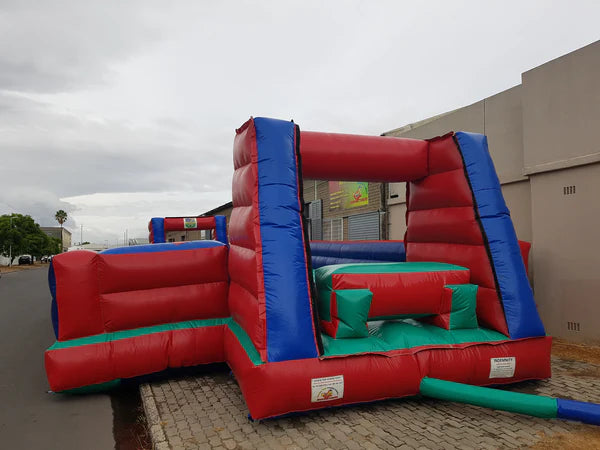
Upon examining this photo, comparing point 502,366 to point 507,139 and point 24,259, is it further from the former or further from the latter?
point 24,259

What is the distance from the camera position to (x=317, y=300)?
3.20 metres

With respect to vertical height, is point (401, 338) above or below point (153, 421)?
above

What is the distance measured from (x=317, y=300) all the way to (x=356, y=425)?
3.10ft

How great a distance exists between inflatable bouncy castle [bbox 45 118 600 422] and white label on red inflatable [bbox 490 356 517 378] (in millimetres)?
12

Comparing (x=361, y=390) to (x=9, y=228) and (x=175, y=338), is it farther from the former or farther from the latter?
(x=9, y=228)

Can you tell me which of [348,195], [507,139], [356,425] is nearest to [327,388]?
[356,425]

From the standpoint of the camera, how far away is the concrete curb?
99.8 inches

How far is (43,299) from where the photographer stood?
433 inches

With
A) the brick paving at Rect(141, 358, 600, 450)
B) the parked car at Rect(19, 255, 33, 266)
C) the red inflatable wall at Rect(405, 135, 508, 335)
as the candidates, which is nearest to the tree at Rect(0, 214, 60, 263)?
the parked car at Rect(19, 255, 33, 266)

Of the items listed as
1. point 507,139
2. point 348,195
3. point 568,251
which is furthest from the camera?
point 348,195

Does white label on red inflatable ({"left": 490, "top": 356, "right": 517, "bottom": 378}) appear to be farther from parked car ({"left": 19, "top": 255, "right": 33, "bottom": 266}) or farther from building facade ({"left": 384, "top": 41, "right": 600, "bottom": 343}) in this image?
parked car ({"left": 19, "top": 255, "right": 33, "bottom": 266})

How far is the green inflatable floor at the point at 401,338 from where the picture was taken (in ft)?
9.65

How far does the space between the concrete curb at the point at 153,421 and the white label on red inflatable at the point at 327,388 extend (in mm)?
1002

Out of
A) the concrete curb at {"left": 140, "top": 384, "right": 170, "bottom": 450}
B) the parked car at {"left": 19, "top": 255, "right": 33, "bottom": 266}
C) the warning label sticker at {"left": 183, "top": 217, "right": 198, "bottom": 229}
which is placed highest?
the warning label sticker at {"left": 183, "top": 217, "right": 198, "bottom": 229}
